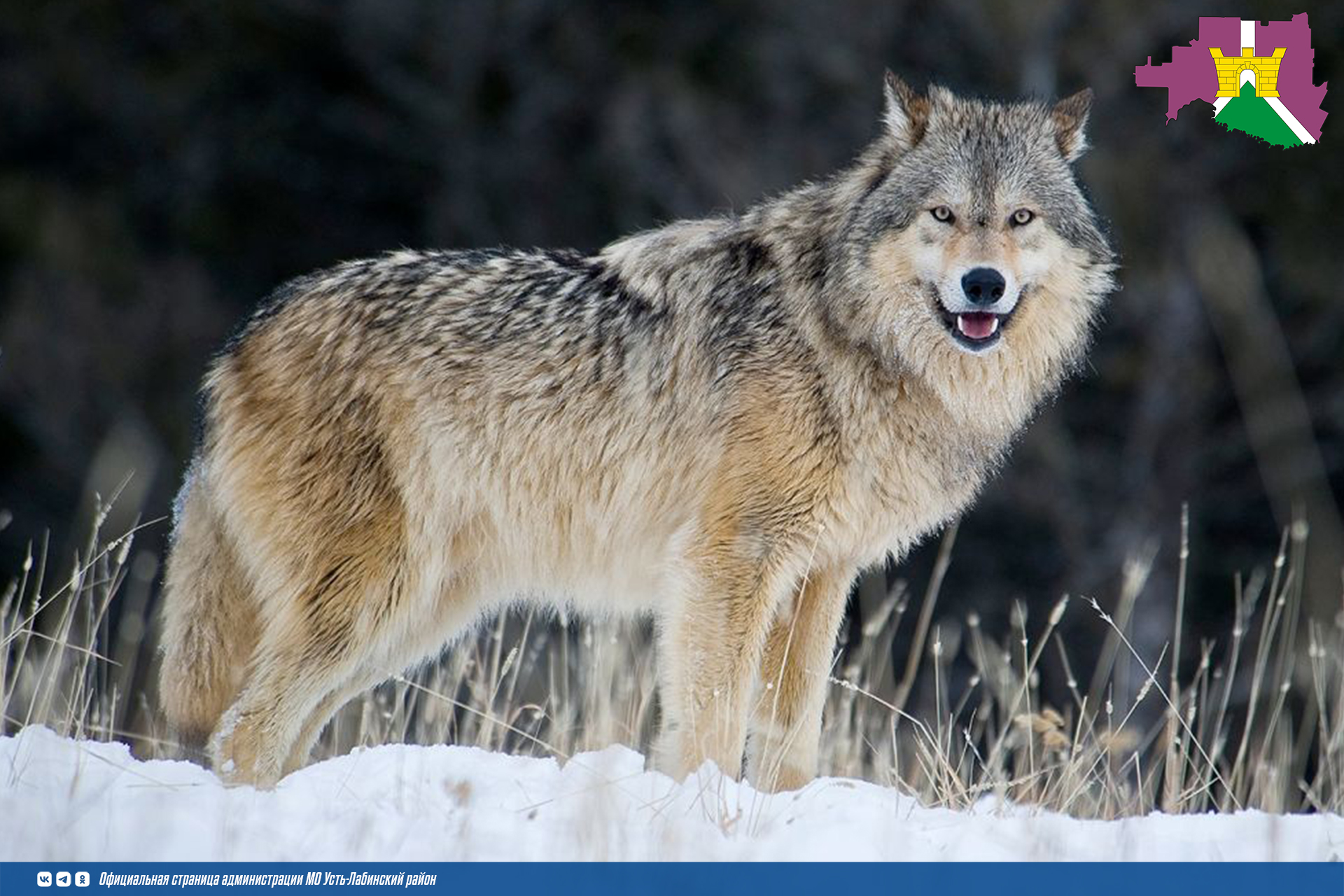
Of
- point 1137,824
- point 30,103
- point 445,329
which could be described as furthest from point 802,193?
point 30,103

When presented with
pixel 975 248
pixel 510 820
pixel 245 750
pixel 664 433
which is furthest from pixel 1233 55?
pixel 510 820

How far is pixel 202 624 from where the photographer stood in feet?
16.1

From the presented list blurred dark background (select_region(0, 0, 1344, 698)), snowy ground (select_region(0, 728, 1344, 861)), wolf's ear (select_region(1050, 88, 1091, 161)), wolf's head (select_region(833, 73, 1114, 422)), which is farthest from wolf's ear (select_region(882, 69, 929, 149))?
blurred dark background (select_region(0, 0, 1344, 698))

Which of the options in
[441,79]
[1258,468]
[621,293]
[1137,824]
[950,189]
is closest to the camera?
[1137,824]

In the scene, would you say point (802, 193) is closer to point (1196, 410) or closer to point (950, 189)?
point (950, 189)

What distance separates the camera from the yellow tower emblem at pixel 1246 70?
726 centimetres

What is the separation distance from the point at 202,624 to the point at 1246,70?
15.7 ft

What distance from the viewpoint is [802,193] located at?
5176mm

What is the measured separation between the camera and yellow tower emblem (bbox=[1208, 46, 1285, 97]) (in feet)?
23.8

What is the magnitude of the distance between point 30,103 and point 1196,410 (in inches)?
416

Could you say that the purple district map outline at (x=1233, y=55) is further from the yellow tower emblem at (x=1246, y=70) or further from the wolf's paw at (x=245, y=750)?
the wolf's paw at (x=245, y=750)

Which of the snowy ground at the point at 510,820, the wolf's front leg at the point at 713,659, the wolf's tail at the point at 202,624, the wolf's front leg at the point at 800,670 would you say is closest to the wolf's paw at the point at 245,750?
the wolf's tail at the point at 202,624

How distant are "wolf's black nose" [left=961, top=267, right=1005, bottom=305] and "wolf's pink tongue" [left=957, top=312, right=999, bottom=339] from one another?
6 cm

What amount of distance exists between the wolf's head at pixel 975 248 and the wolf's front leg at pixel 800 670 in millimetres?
641
